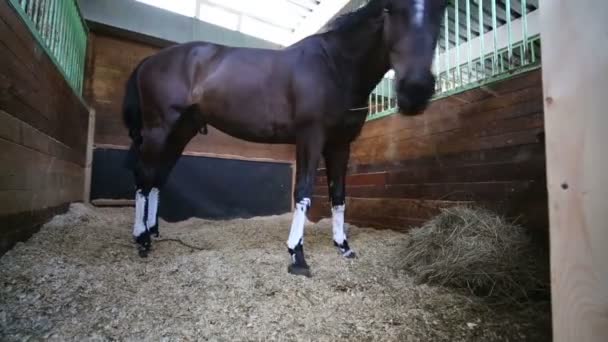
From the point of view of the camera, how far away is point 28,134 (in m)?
1.24

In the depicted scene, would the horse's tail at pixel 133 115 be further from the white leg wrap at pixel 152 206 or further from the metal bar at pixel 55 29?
the metal bar at pixel 55 29

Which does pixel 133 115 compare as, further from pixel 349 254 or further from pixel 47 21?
pixel 349 254

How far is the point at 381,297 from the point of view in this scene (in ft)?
3.51

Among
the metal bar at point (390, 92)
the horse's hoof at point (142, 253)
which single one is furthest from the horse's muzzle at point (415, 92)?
the horse's hoof at point (142, 253)

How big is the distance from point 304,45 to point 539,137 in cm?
124

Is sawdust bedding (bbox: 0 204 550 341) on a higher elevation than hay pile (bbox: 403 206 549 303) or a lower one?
lower

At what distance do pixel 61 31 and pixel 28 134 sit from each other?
39.7 inches

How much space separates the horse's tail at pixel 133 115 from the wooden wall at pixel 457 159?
1.61 m

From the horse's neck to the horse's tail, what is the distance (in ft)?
4.23

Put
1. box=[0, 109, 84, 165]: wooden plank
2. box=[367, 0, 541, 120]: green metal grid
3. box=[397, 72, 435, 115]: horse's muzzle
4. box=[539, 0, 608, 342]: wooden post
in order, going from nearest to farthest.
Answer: box=[539, 0, 608, 342]: wooden post, box=[0, 109, 84, 165]: wooden plank, box=[397, 72, 435, 115]: horse's muzzle, box=[367, 0, 541, 120]: green metal grid

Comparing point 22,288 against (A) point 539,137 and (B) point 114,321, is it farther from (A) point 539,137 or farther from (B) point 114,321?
(A) point 539,137

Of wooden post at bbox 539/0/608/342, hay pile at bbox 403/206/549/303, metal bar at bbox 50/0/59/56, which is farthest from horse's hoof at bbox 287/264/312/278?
metal bar at bbox 50/0/59/56

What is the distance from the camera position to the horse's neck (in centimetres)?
150

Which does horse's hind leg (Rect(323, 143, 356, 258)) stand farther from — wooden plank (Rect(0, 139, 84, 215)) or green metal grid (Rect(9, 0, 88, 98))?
green metal grid (Rect(9, 0, 88, 98))
